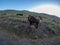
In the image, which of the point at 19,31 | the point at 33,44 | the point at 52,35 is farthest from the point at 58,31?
the point at 33,44

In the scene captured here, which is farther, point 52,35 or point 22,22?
point 22,22

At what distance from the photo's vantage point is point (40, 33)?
155 feet

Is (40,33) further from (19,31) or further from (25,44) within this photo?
(25,44)

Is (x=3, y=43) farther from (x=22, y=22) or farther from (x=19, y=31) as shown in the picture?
(x=22, y=22)

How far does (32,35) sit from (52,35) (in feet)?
21.1

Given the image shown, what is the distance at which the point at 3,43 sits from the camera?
113 feet

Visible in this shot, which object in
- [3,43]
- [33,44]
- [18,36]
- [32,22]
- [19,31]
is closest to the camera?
[3,43]

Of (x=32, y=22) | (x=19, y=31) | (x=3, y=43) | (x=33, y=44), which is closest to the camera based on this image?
(x=3, y=43)

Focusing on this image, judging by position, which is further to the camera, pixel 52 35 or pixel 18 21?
pixel 18 21

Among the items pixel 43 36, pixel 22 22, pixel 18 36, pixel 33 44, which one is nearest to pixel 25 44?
pixel 33 44

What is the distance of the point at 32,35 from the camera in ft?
148

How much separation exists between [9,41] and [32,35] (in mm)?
9704

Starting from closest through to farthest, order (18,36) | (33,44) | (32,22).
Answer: (33,44) < (18,36) < (32,22)

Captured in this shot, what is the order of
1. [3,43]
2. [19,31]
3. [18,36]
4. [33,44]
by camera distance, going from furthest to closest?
1. [19,31]
2. [18,36]
3. [33,44]
4. [3,43]
